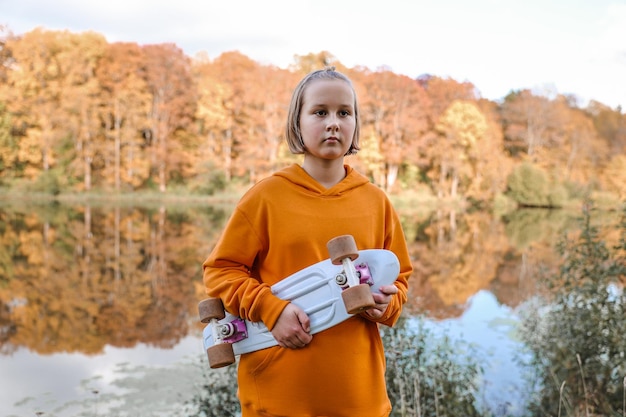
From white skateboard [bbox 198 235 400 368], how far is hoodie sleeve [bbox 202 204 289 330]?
4 centimetres

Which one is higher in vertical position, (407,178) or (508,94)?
(508,94)

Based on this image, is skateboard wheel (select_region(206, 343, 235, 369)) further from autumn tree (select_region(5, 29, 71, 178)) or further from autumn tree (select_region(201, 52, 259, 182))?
autumn tree (select_region(5, 29, 71, 178))

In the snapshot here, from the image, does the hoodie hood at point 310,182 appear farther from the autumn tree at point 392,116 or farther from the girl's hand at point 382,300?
the autumn tree at point 392,116

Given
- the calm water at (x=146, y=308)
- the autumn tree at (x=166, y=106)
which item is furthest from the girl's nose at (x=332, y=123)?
the autumn tree at (x=166, y=106)

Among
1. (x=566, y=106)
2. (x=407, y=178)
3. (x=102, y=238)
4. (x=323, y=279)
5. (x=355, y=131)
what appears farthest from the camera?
(x=566, y=106)

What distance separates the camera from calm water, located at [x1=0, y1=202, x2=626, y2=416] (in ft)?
17.7

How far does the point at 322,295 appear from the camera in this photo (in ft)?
4.83

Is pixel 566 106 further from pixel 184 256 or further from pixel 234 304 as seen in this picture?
pixel 234 304

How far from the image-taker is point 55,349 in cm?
673

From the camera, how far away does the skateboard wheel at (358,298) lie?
134 centimetres

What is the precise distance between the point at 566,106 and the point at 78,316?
41.1 metres

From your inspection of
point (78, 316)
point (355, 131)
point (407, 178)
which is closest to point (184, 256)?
point (78, 316)

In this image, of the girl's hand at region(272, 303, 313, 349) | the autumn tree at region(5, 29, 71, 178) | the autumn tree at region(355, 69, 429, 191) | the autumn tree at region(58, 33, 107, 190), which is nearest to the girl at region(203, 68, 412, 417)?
the girl's hand at region(272, 303, 313, 349)

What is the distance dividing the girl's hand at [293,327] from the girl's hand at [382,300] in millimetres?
173
